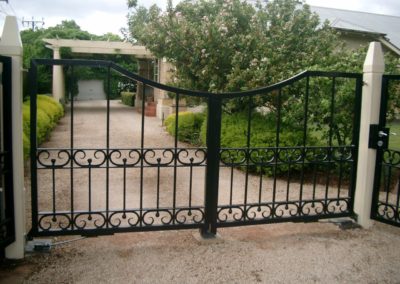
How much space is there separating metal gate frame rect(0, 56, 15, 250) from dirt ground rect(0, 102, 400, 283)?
35 centimetres

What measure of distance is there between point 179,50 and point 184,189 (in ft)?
14.6

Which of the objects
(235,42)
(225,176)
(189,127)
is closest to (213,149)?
(225,176)

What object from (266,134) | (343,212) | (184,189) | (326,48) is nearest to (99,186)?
(184,189)

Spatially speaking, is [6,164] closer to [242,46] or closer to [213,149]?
[213,149]

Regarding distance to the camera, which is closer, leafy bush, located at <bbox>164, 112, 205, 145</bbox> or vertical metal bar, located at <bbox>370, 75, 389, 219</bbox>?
vertical metal bar, located at <bbox>370, 75, 389, 219</bbox>

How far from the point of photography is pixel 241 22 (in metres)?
10.1

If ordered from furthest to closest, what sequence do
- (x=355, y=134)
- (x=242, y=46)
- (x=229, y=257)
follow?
(x=242, y=46) < (x=355, y=134) < (x=229, y=257)

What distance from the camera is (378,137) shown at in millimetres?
4965

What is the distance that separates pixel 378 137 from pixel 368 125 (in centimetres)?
19

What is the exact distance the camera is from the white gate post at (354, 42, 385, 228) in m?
4.95

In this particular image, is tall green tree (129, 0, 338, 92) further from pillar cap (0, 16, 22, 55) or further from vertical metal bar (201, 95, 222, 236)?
pillar cap (0, 16, 22, 55)

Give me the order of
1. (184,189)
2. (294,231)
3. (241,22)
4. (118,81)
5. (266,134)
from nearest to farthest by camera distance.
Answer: (294,231), (184,189), (266,134), (241,22), (118,81)

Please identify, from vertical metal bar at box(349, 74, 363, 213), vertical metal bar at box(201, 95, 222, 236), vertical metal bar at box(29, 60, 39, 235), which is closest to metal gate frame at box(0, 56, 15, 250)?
vertical metal bar at box(29, 60, 39, 235)

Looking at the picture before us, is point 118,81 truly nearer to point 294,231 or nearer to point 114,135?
point 114,135
